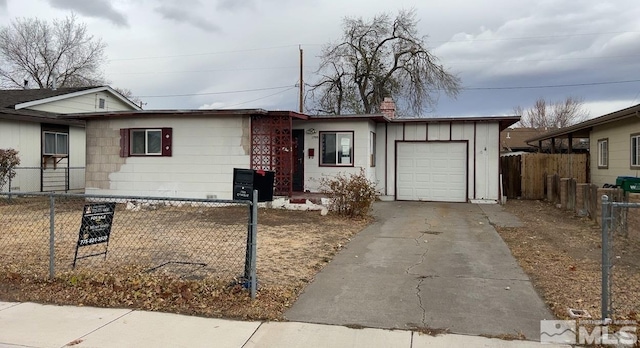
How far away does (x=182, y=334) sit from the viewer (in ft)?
14.0

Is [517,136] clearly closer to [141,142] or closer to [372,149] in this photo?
[372,149]

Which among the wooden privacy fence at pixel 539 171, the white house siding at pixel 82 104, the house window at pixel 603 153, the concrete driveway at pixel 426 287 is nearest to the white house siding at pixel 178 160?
the white house siding at pixel 82 104

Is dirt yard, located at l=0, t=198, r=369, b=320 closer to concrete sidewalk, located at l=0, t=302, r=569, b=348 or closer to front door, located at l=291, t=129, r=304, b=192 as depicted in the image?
concrete sidewalk, located at l=0, t=302, r=569, b=348

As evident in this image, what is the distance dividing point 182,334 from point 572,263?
5.54 m

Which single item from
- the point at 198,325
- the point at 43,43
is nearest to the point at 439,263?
the point at 198,325

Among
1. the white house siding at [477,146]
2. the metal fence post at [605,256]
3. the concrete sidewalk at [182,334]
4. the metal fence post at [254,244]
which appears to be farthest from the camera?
the white house siding at [477,146]

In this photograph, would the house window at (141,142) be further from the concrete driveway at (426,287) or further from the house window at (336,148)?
the concrete driveway at (426,287)

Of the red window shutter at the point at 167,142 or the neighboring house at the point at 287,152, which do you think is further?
the red window shutter at the point at 167,142

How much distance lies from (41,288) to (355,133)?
11.0 metres

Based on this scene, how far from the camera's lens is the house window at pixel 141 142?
14.9 meters

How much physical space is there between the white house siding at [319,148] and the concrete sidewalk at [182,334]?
35.2 ft

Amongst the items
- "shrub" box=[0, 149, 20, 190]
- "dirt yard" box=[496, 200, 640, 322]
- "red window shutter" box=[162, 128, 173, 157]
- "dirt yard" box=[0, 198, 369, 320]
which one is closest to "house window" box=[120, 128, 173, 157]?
"red window shutter" box=[162, 128, 173, 157]

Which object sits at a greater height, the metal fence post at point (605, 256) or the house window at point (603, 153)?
the house window at point (603, 153)

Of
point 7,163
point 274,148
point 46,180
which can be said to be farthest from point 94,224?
point 46,180
